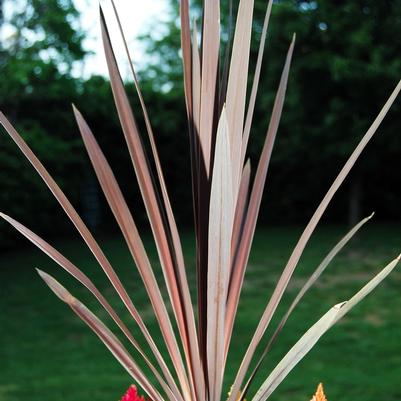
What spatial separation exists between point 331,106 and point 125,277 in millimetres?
3225

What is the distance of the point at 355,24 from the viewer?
8016mm

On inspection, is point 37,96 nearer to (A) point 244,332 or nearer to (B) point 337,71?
(B) point 337,71

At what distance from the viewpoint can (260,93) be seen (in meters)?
9.75

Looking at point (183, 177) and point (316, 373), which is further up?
point (183, 177)

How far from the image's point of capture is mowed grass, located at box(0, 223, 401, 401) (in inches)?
145

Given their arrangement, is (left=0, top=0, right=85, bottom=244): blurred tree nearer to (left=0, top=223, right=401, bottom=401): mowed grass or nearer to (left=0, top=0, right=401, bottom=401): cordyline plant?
(left=0, top=223, right=401, bottom=401): mowed grass

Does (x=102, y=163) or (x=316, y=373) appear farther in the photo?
(x=316, y=373)

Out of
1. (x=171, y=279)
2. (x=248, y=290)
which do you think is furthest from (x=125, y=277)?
(x=171, y=279)

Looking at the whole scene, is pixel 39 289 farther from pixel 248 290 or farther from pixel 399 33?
pixel 399 33

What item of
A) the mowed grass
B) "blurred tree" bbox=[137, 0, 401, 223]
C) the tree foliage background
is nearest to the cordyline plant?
the mowed grass

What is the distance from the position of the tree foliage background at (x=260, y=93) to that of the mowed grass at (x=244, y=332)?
1.26 m

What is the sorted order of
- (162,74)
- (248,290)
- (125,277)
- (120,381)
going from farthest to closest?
1. (162,74)
2. (125,277)
3. (248,290)
4. (120,381)

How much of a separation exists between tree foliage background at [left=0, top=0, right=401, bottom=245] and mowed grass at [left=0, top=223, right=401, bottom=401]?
1.26 metres

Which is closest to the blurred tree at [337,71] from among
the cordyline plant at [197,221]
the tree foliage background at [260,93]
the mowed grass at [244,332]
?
the tree foliage background at [260,93]
